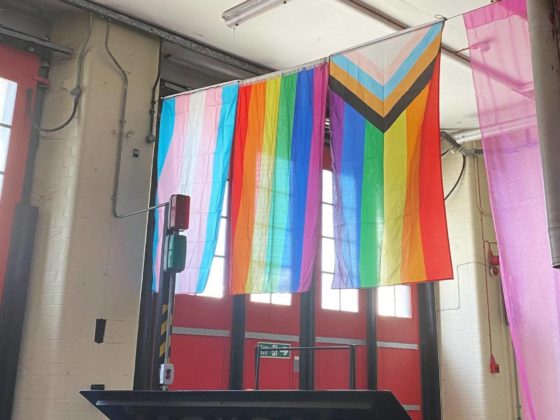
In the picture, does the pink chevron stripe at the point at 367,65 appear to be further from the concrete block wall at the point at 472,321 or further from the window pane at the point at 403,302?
the window pane at the point at 403,302

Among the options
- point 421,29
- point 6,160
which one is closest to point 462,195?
point 421,29

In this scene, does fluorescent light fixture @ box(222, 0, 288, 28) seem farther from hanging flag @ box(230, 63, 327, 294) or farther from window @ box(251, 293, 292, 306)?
window @ box(251, 293, 292, 306)

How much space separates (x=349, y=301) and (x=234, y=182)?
8.30 ft

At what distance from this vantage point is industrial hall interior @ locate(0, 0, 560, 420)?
3301 millimetres

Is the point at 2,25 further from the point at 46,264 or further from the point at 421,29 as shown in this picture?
the point at 421,29

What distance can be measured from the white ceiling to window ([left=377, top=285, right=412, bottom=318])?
252cm

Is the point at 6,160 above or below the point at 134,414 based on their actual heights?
above

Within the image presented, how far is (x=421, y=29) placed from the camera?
391cm

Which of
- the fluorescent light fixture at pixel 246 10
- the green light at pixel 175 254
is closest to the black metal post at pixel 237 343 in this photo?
the green light at pixel 175 254

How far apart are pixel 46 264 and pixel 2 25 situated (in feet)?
5.83

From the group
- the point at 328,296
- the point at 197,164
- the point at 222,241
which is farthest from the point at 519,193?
the point at 328,296

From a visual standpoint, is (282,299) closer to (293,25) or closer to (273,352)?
(273,352)

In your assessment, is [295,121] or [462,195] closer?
[295,121]

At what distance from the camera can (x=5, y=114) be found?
4.59 meters
